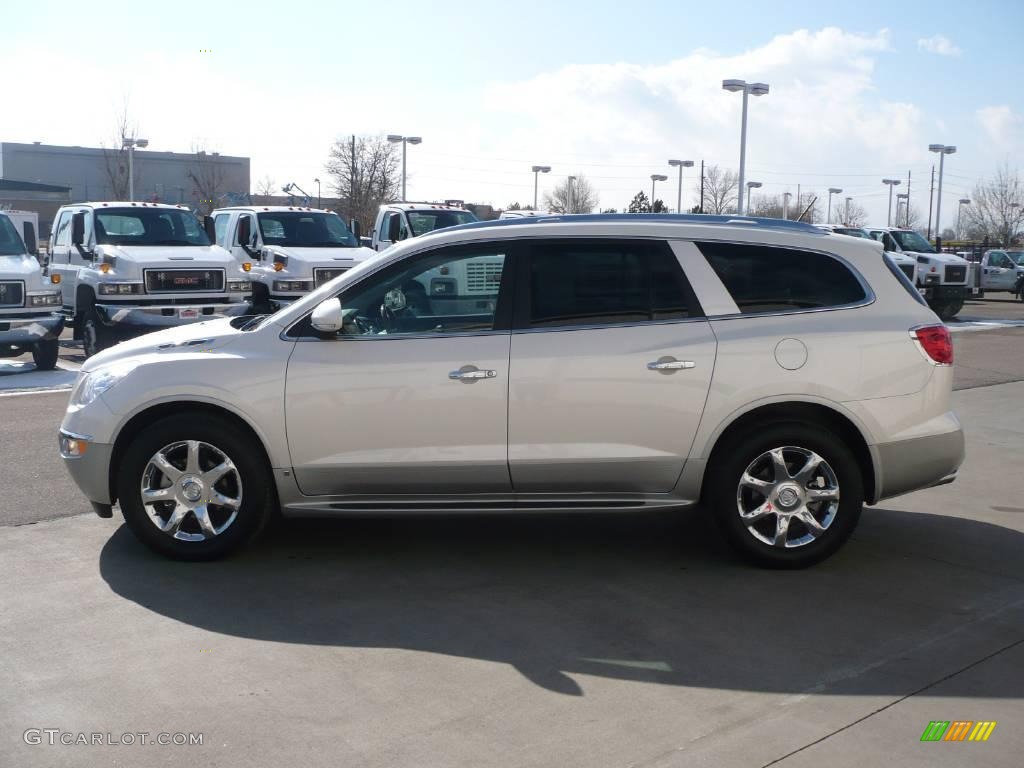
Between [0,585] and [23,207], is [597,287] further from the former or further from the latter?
[23,207]

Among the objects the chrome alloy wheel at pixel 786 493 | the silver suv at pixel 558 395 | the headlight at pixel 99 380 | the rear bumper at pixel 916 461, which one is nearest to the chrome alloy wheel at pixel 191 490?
the silver suv at pixel 558 395

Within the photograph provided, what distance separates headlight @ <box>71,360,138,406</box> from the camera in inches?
231

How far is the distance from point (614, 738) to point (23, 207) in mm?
79814

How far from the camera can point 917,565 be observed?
5.96m

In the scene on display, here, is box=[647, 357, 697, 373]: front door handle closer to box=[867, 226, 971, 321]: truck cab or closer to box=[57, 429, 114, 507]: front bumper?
box=[57, 429, 114, 507]: front bumper

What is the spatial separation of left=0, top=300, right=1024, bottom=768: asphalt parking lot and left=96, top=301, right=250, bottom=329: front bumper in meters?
8.39

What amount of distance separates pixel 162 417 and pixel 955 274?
948 inches

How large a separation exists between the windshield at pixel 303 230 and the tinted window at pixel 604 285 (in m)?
12.9

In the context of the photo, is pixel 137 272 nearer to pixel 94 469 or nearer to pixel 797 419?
pixel 94 469

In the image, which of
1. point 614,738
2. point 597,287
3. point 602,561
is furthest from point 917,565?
point 614,738

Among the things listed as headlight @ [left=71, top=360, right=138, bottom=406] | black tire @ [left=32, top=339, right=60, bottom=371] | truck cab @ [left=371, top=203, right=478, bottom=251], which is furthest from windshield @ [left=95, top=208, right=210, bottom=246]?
headlight @ [left=71, top=360, right=138, bottom=406]

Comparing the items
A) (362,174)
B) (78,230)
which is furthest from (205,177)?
(78,230)

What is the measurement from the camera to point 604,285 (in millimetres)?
5801

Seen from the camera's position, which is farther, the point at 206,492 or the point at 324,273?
the point at 324,273
